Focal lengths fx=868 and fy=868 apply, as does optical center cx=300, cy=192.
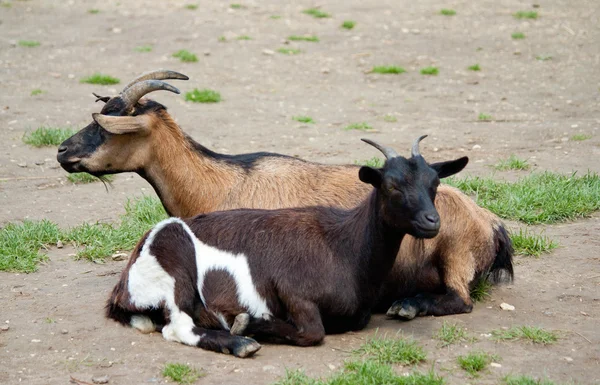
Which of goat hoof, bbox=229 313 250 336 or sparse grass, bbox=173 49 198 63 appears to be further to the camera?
sparse grass, bbox=173 49 198 63

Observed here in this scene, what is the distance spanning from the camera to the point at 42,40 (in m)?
15.9

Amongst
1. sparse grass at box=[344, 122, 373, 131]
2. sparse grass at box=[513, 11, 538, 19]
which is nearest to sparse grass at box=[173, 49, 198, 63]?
sparse grass at box=[344, 122, 373, 131]

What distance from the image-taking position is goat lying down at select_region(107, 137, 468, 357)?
5.54m

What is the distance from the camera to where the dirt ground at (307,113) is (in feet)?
17.7

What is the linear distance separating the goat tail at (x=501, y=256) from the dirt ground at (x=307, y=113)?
20 cm

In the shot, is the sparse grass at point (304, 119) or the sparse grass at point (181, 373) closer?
the sparse grass at point (181, 373)

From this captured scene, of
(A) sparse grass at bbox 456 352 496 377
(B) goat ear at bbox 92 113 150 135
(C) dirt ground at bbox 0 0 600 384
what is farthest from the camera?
(B) goat ear at bbox 92 113 150 135

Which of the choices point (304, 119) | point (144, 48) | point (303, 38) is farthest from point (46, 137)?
point (303, 38)

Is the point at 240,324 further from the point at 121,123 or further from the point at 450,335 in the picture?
the point at 121,123

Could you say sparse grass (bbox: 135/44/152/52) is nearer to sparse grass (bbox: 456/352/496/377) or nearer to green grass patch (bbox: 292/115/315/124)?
green grass patch (bbox: 292/115/315/124)

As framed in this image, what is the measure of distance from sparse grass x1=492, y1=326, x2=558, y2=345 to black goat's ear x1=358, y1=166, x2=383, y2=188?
1273 millimetres

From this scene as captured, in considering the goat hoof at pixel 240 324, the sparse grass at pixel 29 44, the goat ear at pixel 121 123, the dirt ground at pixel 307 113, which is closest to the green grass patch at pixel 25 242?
the dirt ground at pixel 307 113

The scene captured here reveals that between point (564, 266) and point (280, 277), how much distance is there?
258 cm

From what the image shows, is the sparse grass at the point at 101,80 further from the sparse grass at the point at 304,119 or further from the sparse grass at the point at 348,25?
the sparse grass at the point at 348,25
